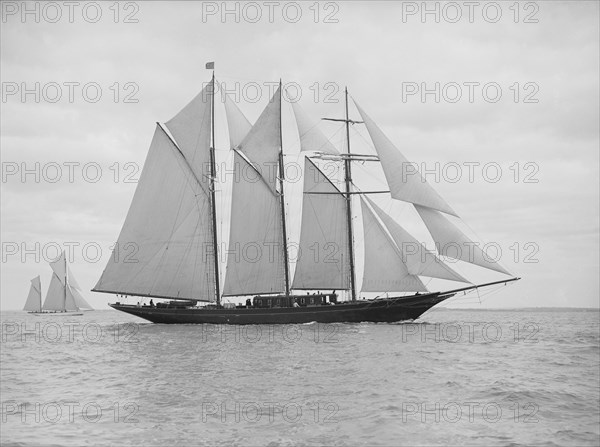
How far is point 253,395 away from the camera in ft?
70.4

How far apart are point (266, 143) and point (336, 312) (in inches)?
665

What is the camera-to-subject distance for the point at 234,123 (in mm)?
62219

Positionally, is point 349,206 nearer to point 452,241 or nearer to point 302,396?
point 452,241

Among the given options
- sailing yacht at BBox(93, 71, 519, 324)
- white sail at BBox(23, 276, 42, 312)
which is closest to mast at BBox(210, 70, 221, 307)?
sailing yacht at BBox(93, 71, 519, 324)

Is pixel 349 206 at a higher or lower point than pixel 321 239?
higher

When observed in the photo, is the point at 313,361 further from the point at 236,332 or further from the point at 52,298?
the point at 52,298

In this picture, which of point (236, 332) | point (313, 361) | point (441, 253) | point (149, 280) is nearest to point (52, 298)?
point (149, 280)

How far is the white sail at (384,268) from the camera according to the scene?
181ft

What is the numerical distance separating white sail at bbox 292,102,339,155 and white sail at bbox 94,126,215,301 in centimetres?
1026

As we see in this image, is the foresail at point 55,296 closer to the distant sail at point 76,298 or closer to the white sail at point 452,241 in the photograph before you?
the distant sail at point 76,298

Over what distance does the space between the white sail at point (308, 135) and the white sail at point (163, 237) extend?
10.3 m

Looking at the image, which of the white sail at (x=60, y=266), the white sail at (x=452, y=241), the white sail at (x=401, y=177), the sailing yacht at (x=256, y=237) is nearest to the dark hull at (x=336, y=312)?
the sailing yacht at (x=256, y=237)

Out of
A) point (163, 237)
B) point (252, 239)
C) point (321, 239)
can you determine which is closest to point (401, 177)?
point (321, 239)

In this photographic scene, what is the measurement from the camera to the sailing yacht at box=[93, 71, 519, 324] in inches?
2219
